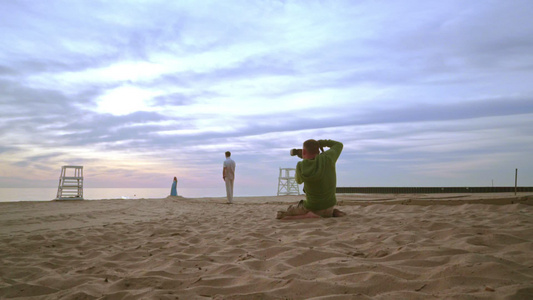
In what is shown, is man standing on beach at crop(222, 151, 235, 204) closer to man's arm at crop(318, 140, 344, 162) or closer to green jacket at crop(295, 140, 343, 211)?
man's arm at crop(318, 140, 344, 162)

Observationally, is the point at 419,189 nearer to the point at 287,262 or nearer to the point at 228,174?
the point at 228,174

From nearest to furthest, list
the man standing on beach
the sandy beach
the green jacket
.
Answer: the sandy beach, the green jacket, the man standing on beach

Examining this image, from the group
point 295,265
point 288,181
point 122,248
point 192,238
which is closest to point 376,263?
point 295,265

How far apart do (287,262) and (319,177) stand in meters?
2.42

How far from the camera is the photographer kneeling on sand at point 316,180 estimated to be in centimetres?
529

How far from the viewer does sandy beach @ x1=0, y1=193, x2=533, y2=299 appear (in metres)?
2.24

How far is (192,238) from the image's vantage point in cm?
448

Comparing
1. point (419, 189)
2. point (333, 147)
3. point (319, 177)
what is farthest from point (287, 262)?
point (419, 189)

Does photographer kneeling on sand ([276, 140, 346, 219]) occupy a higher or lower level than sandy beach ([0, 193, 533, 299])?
higher

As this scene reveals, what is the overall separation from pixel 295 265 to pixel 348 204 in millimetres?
5835

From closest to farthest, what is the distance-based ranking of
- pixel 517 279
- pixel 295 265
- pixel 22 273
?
pixel 517 279 < pixel 295 265 < pixel 22 273

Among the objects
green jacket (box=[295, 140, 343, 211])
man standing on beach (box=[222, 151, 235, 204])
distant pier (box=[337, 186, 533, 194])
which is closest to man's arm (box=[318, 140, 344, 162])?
green jacket (box=[295, 140, 343, 211])

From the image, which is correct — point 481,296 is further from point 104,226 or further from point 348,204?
point 348,204

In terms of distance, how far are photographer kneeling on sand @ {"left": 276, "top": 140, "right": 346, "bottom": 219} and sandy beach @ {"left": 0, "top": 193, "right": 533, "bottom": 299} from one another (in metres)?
0.50
